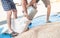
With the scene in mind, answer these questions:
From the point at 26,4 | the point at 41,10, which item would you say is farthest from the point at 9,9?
the point at 41,10

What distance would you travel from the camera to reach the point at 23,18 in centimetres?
106

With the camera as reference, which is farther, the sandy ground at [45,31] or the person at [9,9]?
the sandy ground at [45,31]

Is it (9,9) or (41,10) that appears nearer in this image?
(9,9)

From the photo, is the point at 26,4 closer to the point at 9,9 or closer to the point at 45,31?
the point at 9,9

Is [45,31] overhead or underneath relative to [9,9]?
underneath

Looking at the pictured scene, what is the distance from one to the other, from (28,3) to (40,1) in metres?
0.10

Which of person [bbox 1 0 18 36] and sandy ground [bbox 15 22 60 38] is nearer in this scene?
person [bbox 1 0 18 36]

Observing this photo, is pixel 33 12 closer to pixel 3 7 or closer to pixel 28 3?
pixel 28 3

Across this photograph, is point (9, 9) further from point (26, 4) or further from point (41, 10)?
point (41, 10)

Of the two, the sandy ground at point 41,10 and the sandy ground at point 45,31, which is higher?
the sandy ground at point 41,10

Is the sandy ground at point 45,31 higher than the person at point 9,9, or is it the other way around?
the person at point 9,9

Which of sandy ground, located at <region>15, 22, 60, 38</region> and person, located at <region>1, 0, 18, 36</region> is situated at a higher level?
person, located at <region>1, 0, 18, 36</region>

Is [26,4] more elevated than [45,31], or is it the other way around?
[26,4]

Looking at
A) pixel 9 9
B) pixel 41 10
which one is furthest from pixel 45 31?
pixel 9 9
